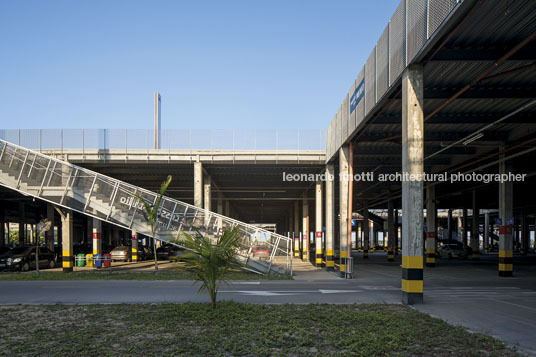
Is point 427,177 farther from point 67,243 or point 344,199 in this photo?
point 67,243

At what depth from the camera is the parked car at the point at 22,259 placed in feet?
87.7

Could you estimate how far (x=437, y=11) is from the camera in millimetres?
10469

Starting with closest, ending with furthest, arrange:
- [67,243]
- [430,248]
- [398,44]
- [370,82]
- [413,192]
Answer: [413,192], [398,44], [370,82], [67,243], [430,248]

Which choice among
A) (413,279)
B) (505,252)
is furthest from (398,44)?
(505,252)

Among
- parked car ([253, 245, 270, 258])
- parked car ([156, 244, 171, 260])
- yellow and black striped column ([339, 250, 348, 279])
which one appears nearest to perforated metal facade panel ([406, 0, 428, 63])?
yellow and black striped column ([339, 250, 348, 279])

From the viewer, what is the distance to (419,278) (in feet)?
41.2

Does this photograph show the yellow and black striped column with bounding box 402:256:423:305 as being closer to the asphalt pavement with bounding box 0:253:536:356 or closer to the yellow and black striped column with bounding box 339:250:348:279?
the asphalt pavement with bounding box 0:253:536:356

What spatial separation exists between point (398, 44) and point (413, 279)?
22.7 ft

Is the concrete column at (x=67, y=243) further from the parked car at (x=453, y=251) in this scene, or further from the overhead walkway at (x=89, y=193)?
the parked car at (x=453, y=251)

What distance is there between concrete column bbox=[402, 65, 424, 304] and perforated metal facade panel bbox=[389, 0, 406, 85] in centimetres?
56

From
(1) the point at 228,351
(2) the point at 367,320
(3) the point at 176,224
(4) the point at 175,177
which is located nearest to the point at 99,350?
(1) the point at 228,351

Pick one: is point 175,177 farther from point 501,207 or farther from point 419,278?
point 419,278

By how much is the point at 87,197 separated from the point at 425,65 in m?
18.5

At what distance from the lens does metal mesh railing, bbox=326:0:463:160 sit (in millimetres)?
10789
